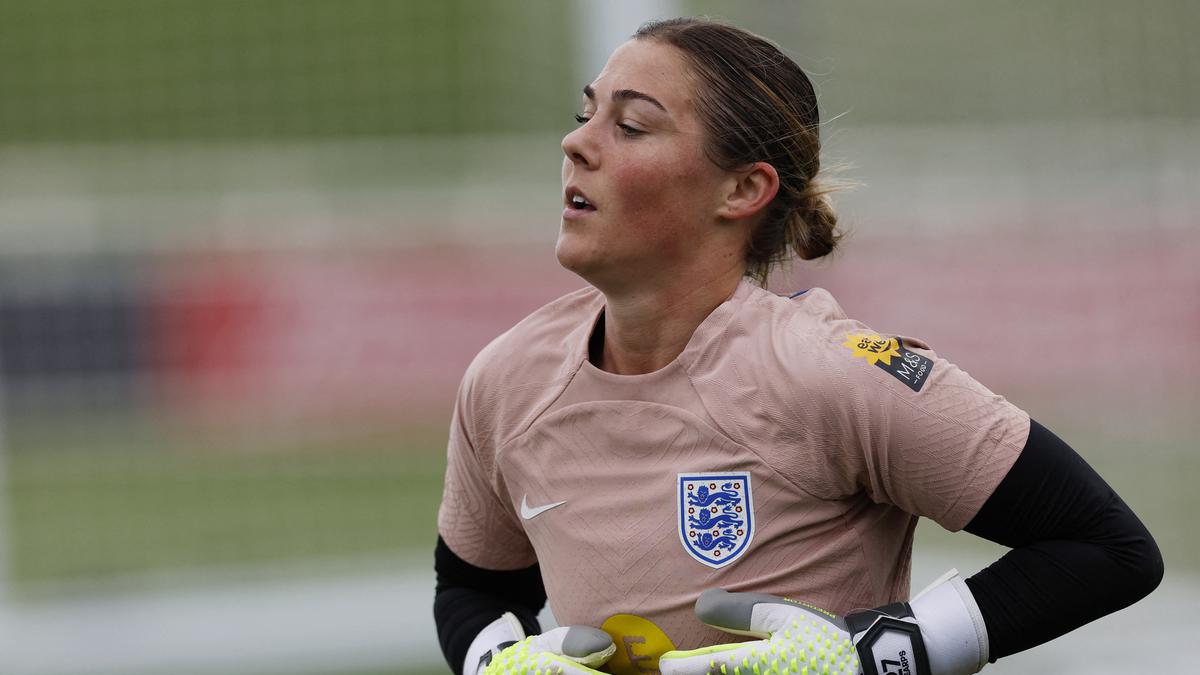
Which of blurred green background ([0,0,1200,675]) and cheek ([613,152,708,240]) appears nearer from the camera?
cheek ([613,152,708,240])

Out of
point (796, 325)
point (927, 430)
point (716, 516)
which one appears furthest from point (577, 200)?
point (927, 430)

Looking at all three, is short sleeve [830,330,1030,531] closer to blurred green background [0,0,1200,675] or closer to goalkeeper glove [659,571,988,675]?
goalkeeper glove [659,571,988,675]

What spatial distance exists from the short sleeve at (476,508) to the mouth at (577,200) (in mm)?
325

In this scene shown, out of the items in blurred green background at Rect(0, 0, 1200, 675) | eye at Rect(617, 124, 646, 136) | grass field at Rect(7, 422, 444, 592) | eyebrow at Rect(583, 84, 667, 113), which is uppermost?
eyebrow at Rect(583, 84, 667, 113)

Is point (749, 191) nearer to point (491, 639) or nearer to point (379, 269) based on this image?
point (491, 639)

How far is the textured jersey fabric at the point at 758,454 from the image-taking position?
189 cm

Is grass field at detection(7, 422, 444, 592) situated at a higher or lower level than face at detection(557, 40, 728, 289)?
lower

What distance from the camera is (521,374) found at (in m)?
2.20

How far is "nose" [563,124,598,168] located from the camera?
208 cm

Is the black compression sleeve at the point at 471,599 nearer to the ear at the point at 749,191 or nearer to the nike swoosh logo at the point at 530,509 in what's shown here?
the nike swoosh logo at the point at 530,509

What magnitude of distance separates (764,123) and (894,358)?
1.40 feet

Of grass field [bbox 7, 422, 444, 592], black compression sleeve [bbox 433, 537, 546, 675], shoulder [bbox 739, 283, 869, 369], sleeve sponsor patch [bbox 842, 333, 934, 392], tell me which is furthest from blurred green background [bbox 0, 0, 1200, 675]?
sleeve sponsor patch [bbox 842, 333, 934, 392]

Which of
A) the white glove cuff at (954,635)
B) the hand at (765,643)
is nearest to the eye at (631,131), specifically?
the hand at (765,643)

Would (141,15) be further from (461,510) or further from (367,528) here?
(461,510)
